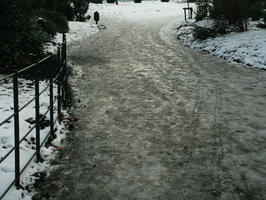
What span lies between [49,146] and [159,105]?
3.27 m

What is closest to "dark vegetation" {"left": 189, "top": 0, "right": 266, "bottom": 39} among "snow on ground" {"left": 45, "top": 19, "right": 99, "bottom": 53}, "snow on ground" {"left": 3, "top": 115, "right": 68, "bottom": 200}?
"snow on ground" {"left": 45, "top": 19, "right": 99, "bottom": 53}

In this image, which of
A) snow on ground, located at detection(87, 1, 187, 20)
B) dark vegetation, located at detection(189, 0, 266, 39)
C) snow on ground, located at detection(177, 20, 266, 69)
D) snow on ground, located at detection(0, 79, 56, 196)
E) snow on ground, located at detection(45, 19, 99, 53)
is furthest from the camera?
snow on ground, located at detection(87, 1, 187, 20)

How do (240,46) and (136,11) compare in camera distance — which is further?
(136,11)

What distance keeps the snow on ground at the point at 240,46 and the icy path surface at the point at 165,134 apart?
1000 millimetres

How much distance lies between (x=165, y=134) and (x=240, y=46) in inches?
388

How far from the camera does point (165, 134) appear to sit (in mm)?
6938

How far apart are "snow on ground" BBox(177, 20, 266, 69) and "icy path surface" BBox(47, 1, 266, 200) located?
39.4 inches

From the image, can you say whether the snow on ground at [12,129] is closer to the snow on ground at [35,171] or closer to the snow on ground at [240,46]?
the snow on ground at [35,171]

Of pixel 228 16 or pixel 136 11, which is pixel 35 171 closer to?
pixel 228 16

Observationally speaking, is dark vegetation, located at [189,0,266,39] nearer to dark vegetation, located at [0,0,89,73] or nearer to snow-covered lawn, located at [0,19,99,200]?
dark vegetation, located at [0,0,89,73]

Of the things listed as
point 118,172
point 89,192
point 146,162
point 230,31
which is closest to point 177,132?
point 146,162

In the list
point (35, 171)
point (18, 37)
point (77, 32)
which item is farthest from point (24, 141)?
point (77, 32)

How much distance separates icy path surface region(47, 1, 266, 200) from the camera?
498 centimetres

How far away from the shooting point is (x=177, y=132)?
23.1 ft
